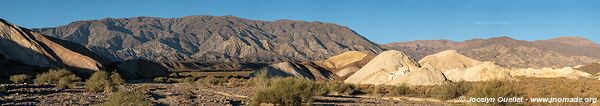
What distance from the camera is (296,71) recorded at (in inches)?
2608

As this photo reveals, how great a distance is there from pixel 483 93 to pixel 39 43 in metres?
50.3

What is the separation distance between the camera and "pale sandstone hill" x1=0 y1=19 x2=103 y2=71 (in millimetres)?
57625

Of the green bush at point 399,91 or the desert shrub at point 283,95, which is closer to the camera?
the desert shrub at point 283,95

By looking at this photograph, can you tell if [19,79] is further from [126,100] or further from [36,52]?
[126,100]

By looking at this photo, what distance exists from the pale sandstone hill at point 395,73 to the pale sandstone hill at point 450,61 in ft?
38.2

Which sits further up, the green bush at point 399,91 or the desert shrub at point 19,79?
the desert shrub at point 19,79

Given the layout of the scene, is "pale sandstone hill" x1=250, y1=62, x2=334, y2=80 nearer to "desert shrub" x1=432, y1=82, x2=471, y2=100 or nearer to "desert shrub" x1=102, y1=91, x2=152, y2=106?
"desert shrub" x1=432, y1=82, x2=471, y2=100

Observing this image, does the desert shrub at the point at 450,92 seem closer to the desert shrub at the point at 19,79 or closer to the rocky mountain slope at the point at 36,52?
the desert shrub at the point at 19,79

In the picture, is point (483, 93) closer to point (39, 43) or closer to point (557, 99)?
point (557, 99)

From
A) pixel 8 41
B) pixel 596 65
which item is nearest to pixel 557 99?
pixel 8 41

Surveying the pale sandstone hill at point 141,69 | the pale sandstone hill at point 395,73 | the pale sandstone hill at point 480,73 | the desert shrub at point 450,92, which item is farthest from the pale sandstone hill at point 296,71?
the desert shrub at point 450,92

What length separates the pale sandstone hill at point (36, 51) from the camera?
57.6 meters

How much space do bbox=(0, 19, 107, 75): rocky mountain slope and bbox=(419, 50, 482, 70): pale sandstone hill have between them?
38.3 m

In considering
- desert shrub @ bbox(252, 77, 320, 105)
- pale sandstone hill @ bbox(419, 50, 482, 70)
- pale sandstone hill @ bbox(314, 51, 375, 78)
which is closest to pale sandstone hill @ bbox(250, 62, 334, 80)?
pale sandstone hill @ bbox(314, 51, 375, 78)
